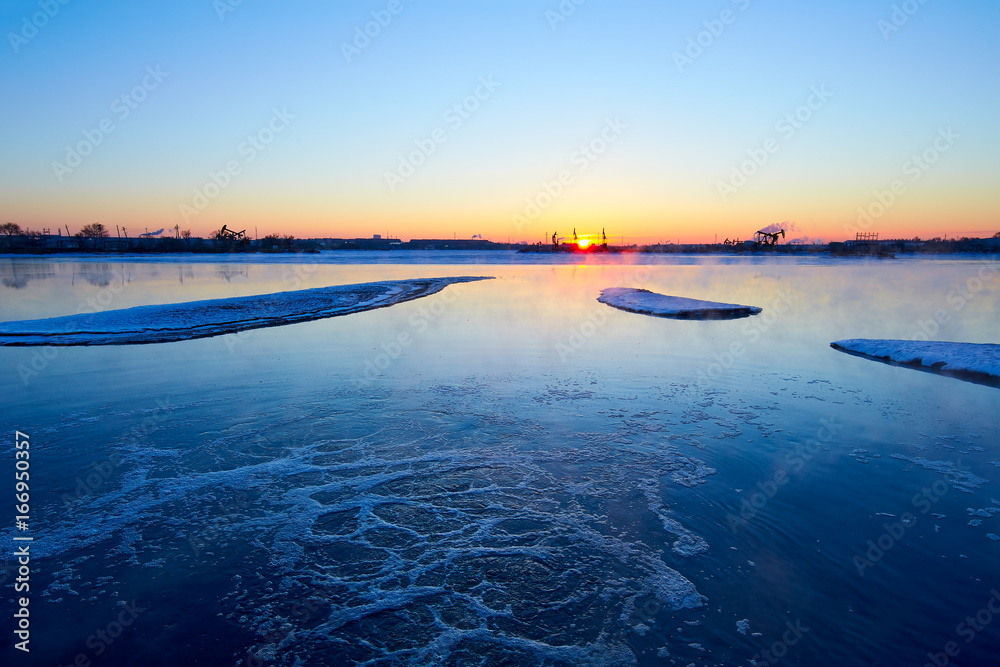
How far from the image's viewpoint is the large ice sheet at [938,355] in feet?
36.7

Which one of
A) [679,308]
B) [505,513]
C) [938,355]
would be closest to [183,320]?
[505,513]

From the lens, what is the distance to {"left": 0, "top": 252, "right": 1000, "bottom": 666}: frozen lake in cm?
371

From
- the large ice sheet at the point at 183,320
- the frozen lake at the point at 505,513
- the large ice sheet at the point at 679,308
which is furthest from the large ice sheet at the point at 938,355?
the large ice sheet at the point at 183,320

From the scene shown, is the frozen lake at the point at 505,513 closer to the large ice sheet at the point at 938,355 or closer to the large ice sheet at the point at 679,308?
the large ice sheet at the point at 938,355

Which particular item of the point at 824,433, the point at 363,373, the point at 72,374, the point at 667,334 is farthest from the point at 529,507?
the point at 667,334

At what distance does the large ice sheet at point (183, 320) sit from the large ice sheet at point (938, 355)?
16854 mm

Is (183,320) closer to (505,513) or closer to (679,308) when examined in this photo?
(505,513)

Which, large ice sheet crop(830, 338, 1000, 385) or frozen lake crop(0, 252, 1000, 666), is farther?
large ice sheet crop(830, 338, 1000, 385)

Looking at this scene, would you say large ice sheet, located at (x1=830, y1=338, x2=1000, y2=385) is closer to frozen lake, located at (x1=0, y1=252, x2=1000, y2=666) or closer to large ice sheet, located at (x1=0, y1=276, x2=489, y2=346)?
frozen lake, located at (x1=0, y1=252, x2=1000, y2=666)

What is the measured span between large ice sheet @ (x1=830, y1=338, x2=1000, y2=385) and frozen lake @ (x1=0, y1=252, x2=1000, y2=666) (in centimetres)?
78

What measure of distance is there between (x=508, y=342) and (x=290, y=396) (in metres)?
6.51

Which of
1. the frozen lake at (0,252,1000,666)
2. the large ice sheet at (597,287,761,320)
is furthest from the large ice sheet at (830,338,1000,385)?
the large ice sheet at (597,287,761,320)

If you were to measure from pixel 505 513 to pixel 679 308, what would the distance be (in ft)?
55.3

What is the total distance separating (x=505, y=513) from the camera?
17.4 feet
